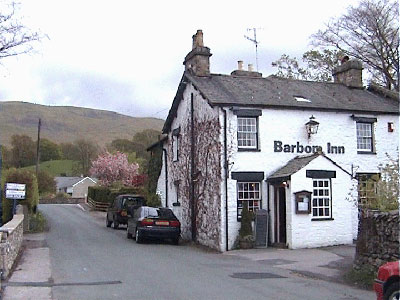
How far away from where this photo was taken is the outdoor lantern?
861 inches

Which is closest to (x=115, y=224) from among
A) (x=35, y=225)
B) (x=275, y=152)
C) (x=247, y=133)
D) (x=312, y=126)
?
(x=35, y=225)

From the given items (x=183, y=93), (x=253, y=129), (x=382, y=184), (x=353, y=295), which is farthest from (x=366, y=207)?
(x=183, y=93)

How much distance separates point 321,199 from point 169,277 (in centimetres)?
975

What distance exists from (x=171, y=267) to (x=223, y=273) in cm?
163

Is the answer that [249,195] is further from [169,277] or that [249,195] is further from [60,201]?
[60,201]

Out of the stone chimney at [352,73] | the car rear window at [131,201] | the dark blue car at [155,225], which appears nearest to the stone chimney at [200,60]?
the dark blue car at [155,225]

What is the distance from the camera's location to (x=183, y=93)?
2533cm

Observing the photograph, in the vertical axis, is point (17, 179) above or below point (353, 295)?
above

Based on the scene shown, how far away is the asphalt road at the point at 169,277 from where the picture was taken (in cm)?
1049

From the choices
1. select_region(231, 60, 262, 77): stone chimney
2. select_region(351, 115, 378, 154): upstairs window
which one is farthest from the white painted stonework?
select_region(231, 60, 262, 77): stone chimney

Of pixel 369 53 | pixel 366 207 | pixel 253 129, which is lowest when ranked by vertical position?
pixel 366 207

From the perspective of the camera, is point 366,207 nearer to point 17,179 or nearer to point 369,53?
point 17,179

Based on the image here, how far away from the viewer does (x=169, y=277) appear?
12.6m

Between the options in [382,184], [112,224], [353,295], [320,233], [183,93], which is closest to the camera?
[353,295]
